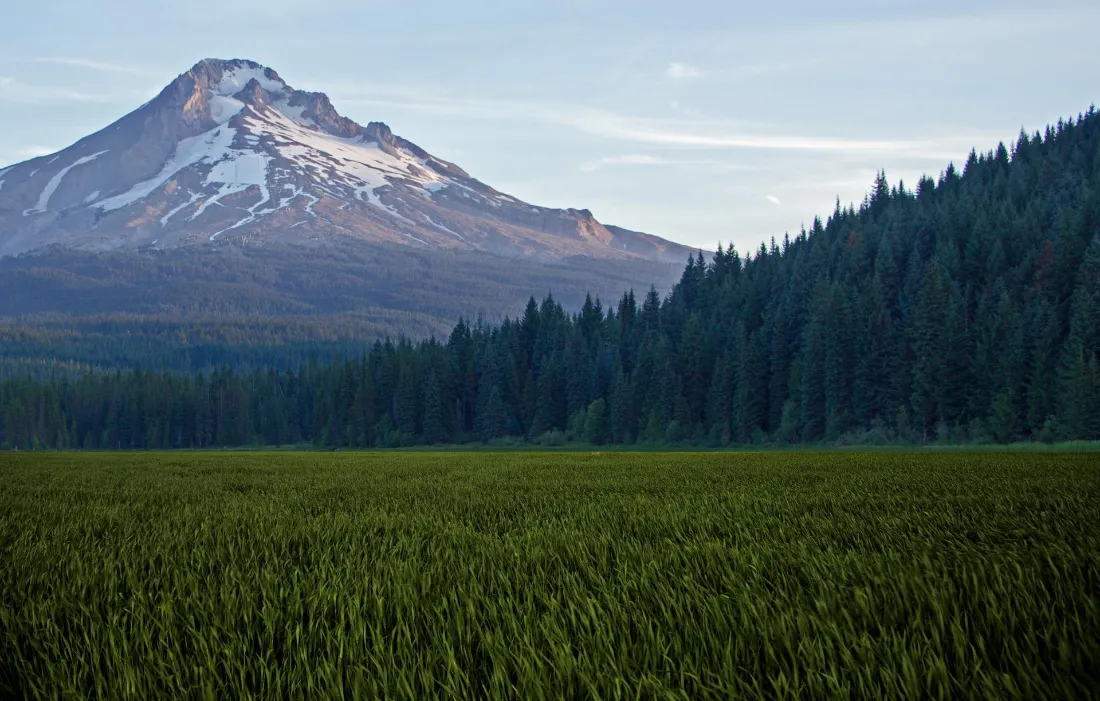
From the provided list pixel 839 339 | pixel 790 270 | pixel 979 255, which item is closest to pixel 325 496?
pixel 839 339

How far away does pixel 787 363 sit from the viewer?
311 ft

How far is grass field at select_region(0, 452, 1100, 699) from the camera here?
429 centimetres

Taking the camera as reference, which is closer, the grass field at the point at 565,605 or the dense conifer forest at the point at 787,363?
the grass field at the point at 565,605

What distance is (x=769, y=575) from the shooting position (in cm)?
703

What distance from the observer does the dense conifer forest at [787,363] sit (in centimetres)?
7231

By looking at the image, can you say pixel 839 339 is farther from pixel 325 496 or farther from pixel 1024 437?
pixel 325 496

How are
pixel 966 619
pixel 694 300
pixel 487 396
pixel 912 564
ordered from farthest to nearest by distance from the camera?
1. pixel 694 300
2. pixel 487 396
3. pixel 912 564
4. pixel 966 619

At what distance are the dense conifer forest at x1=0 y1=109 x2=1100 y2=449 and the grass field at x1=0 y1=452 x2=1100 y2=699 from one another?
60.5 m

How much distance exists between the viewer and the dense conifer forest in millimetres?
72312

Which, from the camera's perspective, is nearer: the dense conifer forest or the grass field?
the grass field

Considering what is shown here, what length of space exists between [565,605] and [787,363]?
303 feet

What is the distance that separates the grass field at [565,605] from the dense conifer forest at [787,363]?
199 ft

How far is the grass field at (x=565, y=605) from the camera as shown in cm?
429

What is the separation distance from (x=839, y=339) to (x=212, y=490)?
243 ft
